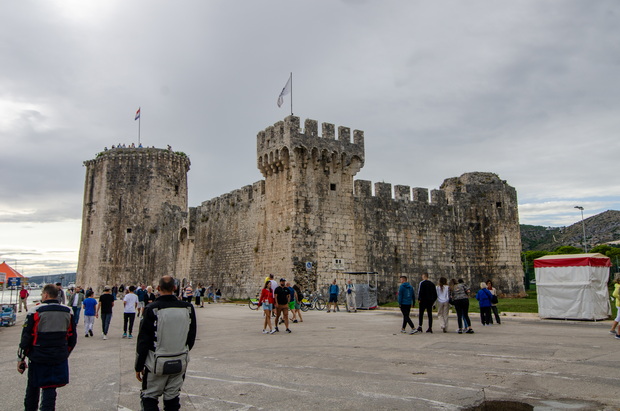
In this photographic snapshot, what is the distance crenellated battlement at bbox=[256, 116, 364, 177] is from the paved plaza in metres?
13.0

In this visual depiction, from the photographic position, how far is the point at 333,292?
21.2 metres

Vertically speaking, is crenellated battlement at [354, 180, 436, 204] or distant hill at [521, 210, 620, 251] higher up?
distant hill at [521, 210, 620, 251]

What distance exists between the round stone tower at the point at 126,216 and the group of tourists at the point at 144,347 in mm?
36919

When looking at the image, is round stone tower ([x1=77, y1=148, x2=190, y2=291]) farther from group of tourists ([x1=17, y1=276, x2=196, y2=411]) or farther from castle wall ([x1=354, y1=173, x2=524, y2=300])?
group of tourists ([x1=17, y1=276, x2=196, y2=411])

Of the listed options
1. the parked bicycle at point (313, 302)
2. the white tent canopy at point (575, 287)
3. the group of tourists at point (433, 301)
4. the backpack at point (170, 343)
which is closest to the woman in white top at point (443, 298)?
the group of tourists at point (433, 301)

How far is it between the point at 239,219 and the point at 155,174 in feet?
60.8

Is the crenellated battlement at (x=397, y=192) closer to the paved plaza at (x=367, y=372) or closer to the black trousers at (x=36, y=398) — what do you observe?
the paved plaza at (x=367, y=372)

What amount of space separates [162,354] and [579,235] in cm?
10569

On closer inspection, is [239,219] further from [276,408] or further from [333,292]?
[276,408]

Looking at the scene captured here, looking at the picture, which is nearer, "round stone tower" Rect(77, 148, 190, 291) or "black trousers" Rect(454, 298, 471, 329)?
"black trousers" Rect(454, 298, 471, 329)

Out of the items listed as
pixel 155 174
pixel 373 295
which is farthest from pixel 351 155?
pixel 155 174

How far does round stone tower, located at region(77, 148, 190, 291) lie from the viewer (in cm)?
4288

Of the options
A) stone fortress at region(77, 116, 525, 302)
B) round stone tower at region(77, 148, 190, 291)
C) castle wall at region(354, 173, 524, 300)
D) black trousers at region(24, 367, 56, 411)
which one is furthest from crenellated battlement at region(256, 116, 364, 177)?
black trousers at region(24, 367, 56, 411)

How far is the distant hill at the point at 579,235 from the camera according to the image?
94.2 m
